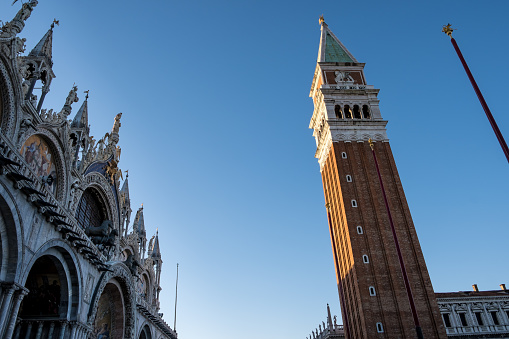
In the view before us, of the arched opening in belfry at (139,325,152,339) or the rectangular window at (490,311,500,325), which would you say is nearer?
the arched opening in belfry at (139,325,152,339)

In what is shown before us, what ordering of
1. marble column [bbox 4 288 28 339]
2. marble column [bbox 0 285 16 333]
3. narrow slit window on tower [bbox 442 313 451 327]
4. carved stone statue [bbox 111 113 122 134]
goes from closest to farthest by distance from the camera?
marble column [bbox 0 285 16 333] < marble column [bbox 4 288 28 339] < carved stone statue [bbox 111 113 122 134] < narrow slit window on tower [bbox 442 313 451 327]

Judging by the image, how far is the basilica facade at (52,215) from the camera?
530 inches

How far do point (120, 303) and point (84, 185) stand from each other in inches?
287

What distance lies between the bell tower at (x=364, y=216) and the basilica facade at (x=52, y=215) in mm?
18501

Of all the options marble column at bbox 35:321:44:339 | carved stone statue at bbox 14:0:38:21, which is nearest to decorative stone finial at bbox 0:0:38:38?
carved stone statue at bbox 14:0:38:21

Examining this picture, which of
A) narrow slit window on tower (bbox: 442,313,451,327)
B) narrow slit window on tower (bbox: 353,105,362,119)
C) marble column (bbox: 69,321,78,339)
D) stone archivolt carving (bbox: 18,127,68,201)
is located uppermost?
narrow slit window on tower (bbox: 353,105,362,119)

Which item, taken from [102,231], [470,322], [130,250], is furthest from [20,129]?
[470,322]

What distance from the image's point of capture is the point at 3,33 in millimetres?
15633

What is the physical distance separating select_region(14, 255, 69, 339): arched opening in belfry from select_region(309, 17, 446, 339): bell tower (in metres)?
20.8

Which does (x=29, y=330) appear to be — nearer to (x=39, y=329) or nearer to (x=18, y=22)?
(x=39, y=329)

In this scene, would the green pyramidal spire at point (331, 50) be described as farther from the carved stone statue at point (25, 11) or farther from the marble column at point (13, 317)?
the marble column at point (13, 317)

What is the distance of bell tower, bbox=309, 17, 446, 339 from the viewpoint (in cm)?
3284

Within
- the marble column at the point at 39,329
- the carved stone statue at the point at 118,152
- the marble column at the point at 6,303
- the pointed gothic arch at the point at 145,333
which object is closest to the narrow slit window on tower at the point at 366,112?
the carved stone statue at the point at 118,152

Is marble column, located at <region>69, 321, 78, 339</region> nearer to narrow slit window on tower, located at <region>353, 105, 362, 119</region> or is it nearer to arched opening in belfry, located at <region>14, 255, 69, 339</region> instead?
arched opening in belfry, located at <region>14, 255, 69, 339</region>
